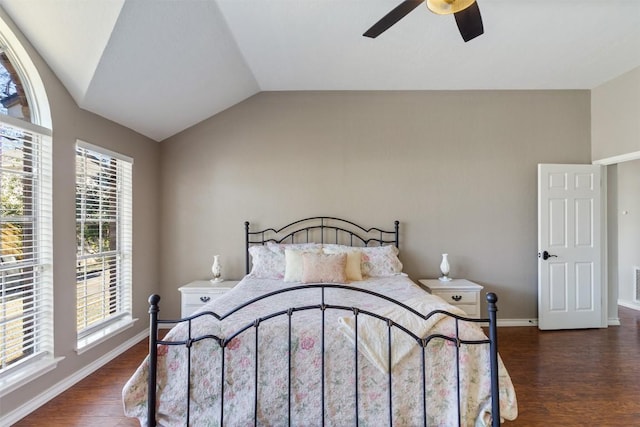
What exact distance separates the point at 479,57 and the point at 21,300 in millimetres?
4405

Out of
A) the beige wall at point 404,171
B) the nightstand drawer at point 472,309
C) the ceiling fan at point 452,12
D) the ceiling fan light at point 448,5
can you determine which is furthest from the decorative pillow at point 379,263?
the ceiling fan light at point 448,5

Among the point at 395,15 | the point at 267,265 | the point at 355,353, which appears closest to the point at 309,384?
the point at 355,353

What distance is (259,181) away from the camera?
12.1 feet

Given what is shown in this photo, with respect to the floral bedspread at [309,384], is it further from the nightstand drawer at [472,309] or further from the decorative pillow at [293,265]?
the nightstand drawer at [472,309]

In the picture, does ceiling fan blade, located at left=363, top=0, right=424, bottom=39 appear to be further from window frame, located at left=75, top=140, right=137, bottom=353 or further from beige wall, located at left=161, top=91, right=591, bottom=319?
window frame, located at left=75, top=140, right=137, bottom=353

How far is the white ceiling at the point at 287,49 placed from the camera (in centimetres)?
213

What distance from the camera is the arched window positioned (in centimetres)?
201

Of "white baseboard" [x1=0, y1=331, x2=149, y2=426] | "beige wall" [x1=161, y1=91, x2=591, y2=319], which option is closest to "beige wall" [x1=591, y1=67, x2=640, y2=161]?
"beige wall" [x1=161, y1=91, x2=591, y2=319]

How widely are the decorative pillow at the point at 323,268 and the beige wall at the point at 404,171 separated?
31.7 inches

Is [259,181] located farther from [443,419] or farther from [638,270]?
[638,270]

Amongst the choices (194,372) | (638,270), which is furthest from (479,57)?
(638,270)

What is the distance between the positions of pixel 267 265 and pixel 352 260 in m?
0.92

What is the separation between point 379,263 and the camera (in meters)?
3.24

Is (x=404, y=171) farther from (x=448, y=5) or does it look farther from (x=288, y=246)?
(x=448, y=5)
